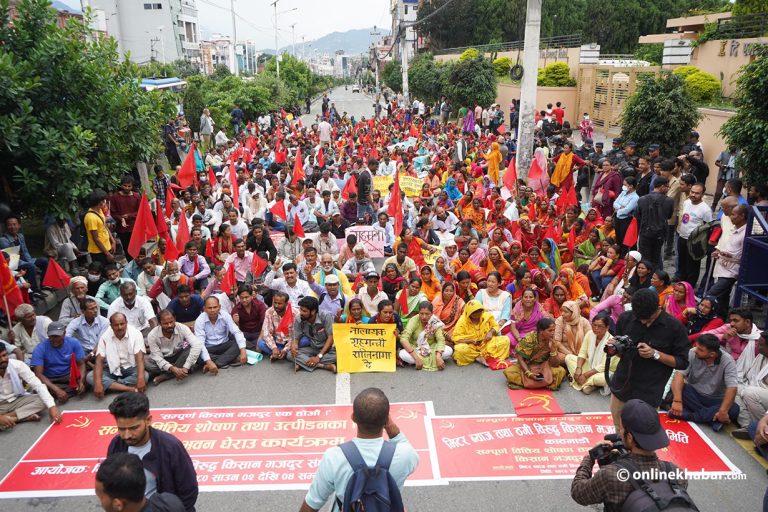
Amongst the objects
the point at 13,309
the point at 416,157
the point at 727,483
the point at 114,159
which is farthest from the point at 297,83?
the point at 727,483

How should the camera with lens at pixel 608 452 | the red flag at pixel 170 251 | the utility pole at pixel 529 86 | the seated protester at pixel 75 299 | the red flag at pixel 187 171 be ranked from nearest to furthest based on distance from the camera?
1. the camera with lens at pixel 608 452
2. the seated protester at pixel 75 299
3. the red flag at pixel 170 251
4. the red flag at pixel 187 171
5. the utility pole at pixel 529 86

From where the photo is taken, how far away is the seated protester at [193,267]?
8.37 meters

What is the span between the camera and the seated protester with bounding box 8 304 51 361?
249 inches

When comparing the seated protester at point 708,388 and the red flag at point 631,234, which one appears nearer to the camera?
the seated protester at point 708,388

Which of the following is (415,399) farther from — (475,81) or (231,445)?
(475,81)

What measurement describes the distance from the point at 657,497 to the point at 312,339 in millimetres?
4714

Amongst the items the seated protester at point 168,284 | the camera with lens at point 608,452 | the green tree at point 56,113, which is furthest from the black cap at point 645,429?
the green tree at point 56,113

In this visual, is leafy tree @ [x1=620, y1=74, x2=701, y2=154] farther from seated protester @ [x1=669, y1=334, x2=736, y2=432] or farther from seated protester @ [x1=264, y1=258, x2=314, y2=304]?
seated protester @ [x1=264, y1=258, x2=314, y2=304]

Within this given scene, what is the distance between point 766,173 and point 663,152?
4.05m

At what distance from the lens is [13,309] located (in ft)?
22.1

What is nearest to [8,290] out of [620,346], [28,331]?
[28,331]

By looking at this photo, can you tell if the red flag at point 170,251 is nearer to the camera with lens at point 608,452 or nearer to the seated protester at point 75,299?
the seated protester at point 75,299

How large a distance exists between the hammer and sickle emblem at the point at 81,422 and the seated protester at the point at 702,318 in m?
6.05

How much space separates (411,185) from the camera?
14.6 metres
